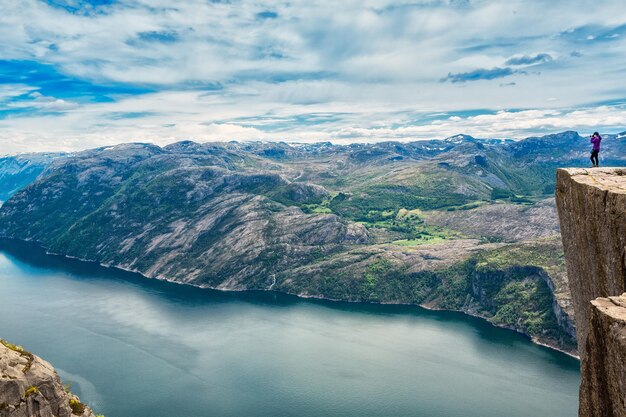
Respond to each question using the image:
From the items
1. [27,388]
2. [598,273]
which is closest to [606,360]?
[598,273]

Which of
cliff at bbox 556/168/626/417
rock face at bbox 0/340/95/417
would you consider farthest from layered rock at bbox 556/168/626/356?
rock face at bbox 0/340/95/417

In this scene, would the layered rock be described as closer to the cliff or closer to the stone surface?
the cliff

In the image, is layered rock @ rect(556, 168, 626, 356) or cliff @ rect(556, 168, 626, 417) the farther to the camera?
layered rock @ rect(556, 168, 626, 356)

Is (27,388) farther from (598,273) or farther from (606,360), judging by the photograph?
(598,273)

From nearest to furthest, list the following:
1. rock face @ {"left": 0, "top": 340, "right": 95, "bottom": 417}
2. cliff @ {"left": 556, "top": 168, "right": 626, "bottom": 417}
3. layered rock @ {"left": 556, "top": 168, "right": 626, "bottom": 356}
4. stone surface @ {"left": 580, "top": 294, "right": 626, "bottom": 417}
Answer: stone surface @ {"left": 580, "top": 294, "right": 626, "bottom": 417}, cliff @ {"left": 556, "top": 168, "right": 626, "bottom": 417}, layered rock @ {"left": 556, "top": 168, "right": 626, "bottom": 356}, rock face @ {"left": 0, "top": 340, "right": 95, "bottom": 417}

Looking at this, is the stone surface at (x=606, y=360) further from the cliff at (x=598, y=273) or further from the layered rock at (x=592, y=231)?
the layered rock at (x=592, y=231)
